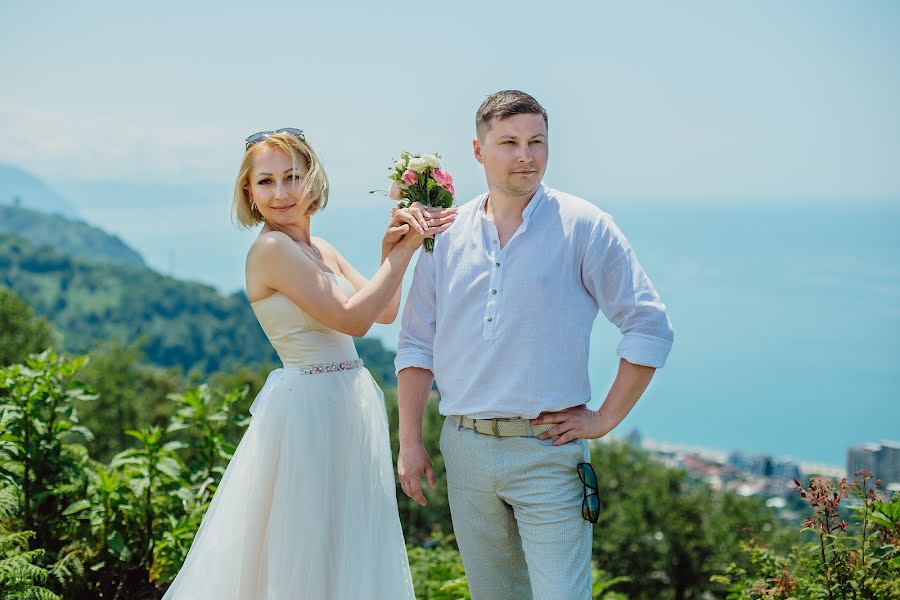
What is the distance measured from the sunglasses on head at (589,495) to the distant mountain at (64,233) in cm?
14772

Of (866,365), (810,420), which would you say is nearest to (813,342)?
(866,365)

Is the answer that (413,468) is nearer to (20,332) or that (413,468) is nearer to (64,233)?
(20,332)

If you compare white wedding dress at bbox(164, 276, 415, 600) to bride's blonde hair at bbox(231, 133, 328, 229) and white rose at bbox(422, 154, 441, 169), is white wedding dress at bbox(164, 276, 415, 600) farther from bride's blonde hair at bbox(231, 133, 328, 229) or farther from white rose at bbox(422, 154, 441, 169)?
white rose at bbox(422, 154, 441, 169)

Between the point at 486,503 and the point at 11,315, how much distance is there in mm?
33392

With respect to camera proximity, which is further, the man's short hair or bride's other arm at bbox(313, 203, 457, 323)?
bride's other arm at bbox(313, 203, 457, 323)

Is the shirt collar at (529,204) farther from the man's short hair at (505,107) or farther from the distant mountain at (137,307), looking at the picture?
the distant mountain at (137,307)

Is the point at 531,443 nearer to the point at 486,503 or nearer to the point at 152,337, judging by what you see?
the point at 486,503

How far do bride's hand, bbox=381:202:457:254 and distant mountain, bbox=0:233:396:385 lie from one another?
8295 cm

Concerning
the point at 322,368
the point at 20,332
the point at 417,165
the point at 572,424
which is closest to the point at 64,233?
the point at 20,332

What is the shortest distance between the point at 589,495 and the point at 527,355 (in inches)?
20.8

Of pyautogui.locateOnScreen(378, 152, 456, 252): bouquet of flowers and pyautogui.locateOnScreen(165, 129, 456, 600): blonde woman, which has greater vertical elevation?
pyautogui.locateOnScreen(378, 152, 456, 252): bouquet of flowers

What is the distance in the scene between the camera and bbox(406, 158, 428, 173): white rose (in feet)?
10.8

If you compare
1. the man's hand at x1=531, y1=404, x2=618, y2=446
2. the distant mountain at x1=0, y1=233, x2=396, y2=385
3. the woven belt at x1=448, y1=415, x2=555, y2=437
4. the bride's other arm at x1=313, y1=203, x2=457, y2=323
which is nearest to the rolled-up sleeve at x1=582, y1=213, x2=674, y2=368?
the man's hand at x1=531, y1=404, x2=618, y2=446

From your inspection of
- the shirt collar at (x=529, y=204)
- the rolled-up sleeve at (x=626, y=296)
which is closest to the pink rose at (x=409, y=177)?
the shirt collar at (x=529, y=204)
